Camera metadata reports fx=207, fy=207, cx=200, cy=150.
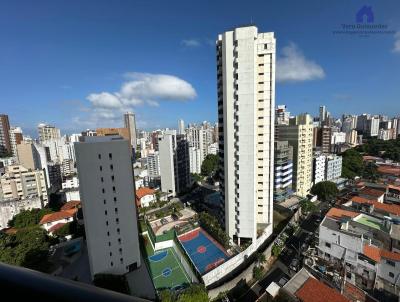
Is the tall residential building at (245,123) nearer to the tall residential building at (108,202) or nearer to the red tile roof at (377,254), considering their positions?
the red tile roof at (377,254)

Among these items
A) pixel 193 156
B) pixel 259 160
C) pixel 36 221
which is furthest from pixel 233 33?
pixel 193 156

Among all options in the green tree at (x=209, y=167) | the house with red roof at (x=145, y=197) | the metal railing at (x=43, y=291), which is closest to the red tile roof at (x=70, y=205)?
the house with red roof at (x=145, y=197)

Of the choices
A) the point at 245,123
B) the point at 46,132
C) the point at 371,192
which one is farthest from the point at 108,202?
the point at 46,132

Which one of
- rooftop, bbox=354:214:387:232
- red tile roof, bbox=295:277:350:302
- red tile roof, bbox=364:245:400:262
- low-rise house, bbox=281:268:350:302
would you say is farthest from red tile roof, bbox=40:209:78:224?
rooftop, bbox=354:214:387:232

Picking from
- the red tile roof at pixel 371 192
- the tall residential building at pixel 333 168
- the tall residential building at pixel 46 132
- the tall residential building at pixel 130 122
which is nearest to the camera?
the red tile roof at pixel 371 192

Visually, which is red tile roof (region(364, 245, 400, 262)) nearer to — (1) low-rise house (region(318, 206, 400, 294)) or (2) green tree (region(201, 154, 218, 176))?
(1) low-rise house (region(318, 206, 400, 294))

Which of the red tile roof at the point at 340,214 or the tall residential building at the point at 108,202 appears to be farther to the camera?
the red tile roof at the point at 340,214

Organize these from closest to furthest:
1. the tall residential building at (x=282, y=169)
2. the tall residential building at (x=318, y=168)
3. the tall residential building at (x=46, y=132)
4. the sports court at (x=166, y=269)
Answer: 1. the sports court at (x=166, y=269)
2. the tall residential building at (x=282, y=169)
3. the tall residential building at (x=318, y=168)
4. the tall residential building at (x=46, y=132)

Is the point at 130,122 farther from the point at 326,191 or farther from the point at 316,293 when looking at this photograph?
the point at 316,293
